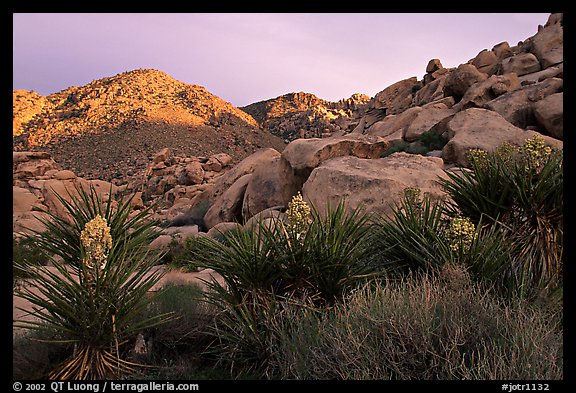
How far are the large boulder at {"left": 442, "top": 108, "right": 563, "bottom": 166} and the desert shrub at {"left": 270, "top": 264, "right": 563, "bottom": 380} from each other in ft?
37.1

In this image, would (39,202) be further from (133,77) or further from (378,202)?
(133,77)

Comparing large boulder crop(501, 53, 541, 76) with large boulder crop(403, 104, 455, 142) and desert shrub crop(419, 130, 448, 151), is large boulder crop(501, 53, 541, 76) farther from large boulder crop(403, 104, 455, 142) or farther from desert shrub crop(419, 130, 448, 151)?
desert shrub crop(419, 130, 448, 151)

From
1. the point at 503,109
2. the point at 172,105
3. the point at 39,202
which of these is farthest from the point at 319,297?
the point at 172,105

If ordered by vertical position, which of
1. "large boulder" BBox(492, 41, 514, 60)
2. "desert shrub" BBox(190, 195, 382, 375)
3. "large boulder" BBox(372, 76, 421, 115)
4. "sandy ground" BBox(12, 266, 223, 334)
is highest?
"large boulder" BBox(492, 41, 514, 60)

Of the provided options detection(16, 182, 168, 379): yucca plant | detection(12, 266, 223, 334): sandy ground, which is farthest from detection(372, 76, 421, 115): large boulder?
detection(16, 182, 168, 379): yucca plant

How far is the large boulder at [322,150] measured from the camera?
12.8 m

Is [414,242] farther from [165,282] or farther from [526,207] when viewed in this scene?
[165,282]

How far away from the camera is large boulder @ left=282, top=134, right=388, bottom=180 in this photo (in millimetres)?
12836

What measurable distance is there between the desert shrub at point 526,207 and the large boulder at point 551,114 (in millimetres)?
13709

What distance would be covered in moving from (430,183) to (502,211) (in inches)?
159

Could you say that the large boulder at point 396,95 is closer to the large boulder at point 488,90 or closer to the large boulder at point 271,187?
the large boulder at point 488,90

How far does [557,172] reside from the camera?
5.36m

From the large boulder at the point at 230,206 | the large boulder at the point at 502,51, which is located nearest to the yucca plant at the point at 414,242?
the large boulder at the point at 230,206

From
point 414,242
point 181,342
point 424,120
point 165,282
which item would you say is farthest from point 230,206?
point 424,120
